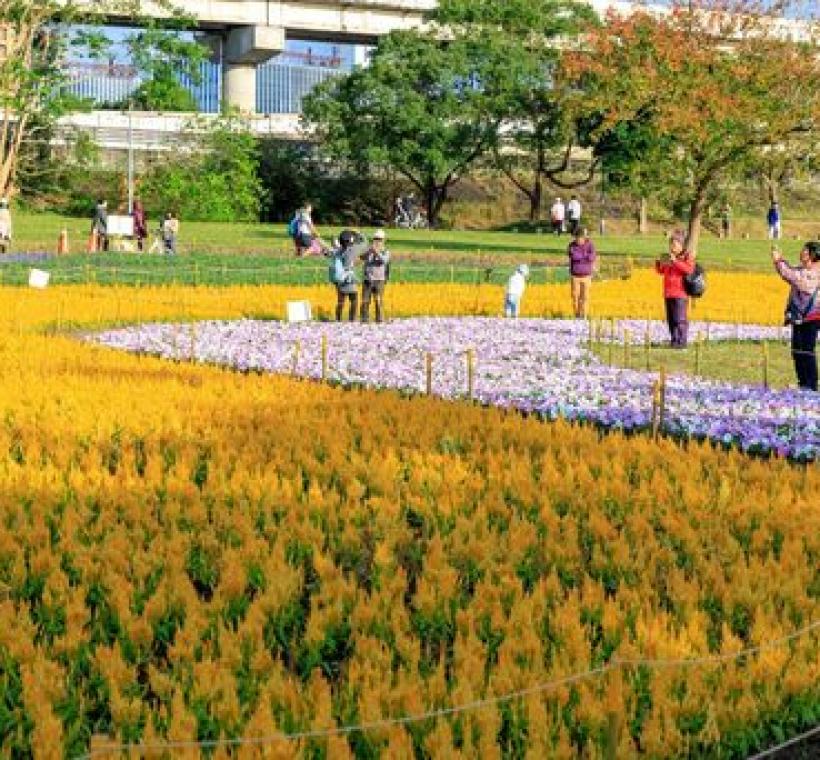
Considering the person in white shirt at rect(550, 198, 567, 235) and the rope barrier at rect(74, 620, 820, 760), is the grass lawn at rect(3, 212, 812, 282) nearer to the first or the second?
the person in white shirt at rect(550, 198, 567, 235)

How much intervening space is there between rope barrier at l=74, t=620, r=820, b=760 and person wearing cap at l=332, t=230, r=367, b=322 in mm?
14293

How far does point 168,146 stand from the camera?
52.2 m

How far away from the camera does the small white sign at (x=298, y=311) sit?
19.2m

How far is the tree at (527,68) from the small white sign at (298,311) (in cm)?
2947

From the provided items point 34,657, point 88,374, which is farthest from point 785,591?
point 88,374

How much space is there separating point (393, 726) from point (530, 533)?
8.90 feet

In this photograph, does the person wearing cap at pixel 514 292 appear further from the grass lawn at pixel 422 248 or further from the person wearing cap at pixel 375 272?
the grass lawn at pixel 422 248

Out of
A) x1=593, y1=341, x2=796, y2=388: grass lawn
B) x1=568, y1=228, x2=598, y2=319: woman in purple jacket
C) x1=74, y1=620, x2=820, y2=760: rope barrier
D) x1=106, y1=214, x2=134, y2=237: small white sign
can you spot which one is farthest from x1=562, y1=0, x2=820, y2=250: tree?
x1=74, y1=620, x2=820, y2=760: rope barrier

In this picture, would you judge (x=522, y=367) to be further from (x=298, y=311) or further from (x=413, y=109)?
(x=413, y=109)

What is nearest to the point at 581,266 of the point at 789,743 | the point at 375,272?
the point at 375,272

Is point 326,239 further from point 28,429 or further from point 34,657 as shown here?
point 34,657

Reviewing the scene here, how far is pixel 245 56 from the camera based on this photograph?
58.2 meters

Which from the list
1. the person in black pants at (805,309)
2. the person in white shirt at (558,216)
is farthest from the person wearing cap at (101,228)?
the person in black pants at (805,309)

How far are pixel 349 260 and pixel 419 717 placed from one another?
1509 centimetres
